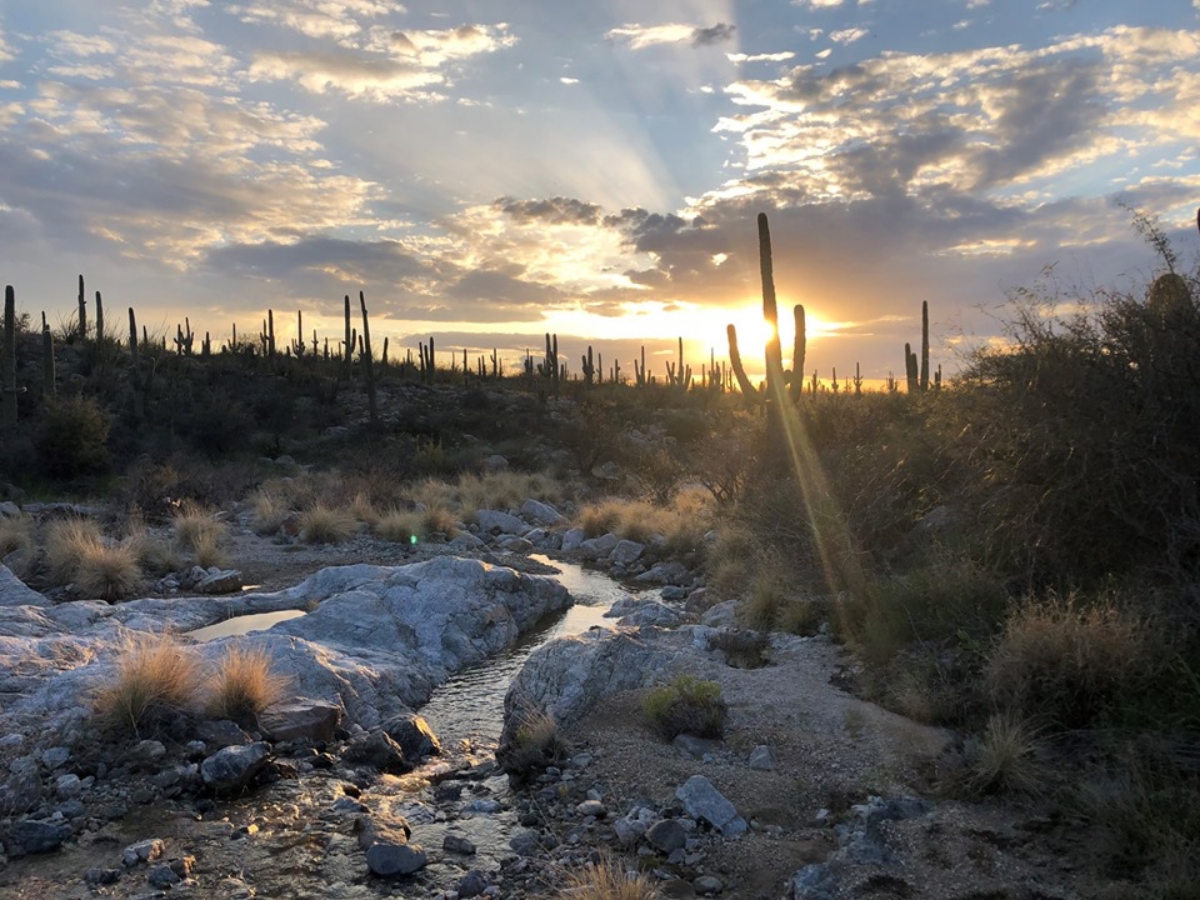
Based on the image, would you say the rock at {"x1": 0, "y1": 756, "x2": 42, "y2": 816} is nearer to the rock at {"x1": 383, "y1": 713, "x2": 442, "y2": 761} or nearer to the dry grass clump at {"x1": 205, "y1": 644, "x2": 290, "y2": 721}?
the dry grass clump at {"x1": 205, "y1": 644, "x2": 290, "y2": 721}

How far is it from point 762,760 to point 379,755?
2.92m

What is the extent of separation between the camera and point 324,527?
16.4m

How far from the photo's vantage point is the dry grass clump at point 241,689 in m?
6.62

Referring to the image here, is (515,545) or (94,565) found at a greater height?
(94,565)

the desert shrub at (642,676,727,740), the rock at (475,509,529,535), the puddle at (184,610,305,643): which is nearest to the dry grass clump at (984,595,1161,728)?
the desert shrub at (642,676,727,740)

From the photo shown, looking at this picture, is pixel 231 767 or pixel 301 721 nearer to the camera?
pixel 231 767

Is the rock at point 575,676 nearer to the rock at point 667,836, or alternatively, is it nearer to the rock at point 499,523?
the rock at point 667,836

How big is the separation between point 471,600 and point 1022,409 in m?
6.58

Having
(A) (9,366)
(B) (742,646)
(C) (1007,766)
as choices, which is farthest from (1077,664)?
(A) (9,366)

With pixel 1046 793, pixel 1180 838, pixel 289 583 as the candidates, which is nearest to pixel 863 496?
pixel 1046 793

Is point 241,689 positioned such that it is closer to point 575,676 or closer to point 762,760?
point 575,676

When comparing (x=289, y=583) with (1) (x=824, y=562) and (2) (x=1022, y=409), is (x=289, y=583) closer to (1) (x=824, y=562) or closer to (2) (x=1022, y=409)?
(1) (x=824, y=562)

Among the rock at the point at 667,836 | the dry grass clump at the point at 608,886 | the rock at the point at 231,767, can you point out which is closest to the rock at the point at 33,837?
the rock at the point at 231,767

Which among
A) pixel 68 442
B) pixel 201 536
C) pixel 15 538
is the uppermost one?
pixel 68 442
